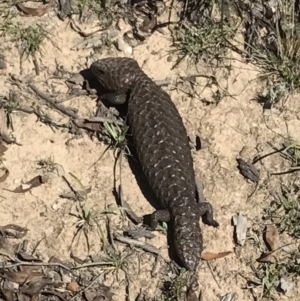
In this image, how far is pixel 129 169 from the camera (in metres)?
6.50

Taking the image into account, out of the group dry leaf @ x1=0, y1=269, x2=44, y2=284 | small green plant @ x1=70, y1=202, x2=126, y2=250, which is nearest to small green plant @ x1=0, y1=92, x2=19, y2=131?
small green plant @ x1=70, y1=202, x2=126, y2=250

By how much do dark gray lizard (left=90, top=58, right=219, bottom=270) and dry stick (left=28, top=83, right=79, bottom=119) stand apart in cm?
37

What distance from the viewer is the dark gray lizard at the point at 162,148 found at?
6074mm

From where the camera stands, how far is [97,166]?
6.51m

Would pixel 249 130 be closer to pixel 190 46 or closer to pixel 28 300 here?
pixel 190 46

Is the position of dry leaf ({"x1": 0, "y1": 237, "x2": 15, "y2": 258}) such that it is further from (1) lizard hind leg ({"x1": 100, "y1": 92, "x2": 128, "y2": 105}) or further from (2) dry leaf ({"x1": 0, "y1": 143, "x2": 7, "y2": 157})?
(1) lizard hind leg ({"x1": 100, "y1": 92, "x2": 128, "y2": 105})

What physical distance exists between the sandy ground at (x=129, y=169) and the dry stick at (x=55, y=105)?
2.4 inches

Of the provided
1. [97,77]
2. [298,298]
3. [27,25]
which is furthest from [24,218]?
[298,298]

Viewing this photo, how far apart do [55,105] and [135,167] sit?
96 cm

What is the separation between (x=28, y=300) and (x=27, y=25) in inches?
106

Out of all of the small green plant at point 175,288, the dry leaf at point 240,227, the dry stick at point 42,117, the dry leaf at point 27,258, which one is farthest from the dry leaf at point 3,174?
the dry leaf at point 240,227

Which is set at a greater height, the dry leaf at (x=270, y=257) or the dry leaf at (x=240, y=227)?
the dry leaf at (x=240, y=227)

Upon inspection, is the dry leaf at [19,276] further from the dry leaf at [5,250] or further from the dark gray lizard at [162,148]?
the dark gray lizard at [162,148]

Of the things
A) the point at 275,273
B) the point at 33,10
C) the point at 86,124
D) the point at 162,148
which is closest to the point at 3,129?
the point at 86,124
